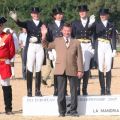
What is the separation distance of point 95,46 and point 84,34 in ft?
1.33

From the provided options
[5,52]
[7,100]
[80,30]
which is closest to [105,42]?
[80,30]

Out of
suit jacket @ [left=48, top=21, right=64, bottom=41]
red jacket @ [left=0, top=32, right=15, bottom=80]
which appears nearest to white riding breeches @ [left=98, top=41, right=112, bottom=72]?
suit jacket @ [left=48, top=21, right=64, bottom=41]

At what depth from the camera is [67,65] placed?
11984mm

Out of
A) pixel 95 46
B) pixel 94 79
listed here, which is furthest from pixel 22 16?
pixel 95 46

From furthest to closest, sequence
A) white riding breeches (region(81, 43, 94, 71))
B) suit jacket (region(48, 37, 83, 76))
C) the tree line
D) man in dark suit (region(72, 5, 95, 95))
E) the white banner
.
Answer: the tree line < white riding breeches (region(81, 43, 94, 71)) < man in dark suit (region(72, 5, 95, 95)) < the white banner < suit jacket (region(48, 37, 83, 76))

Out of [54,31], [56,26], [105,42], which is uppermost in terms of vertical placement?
[56,26]

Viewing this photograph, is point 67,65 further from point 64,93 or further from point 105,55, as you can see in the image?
point 105,55

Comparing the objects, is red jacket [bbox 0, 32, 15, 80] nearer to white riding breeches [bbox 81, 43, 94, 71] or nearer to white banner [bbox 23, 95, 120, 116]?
white banner [bbox 23, 95, 120, 116]

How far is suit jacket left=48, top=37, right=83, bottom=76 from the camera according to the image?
39.2 feet

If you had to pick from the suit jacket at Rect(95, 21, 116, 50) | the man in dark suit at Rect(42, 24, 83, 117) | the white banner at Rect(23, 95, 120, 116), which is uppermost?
the suit jacket at Rect(95, 21, 116, 50)

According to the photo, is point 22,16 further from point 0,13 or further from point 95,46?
point 95,46

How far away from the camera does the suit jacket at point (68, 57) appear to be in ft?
39.2

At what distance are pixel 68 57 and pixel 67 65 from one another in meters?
0.16

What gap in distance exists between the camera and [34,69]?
42.9ft
